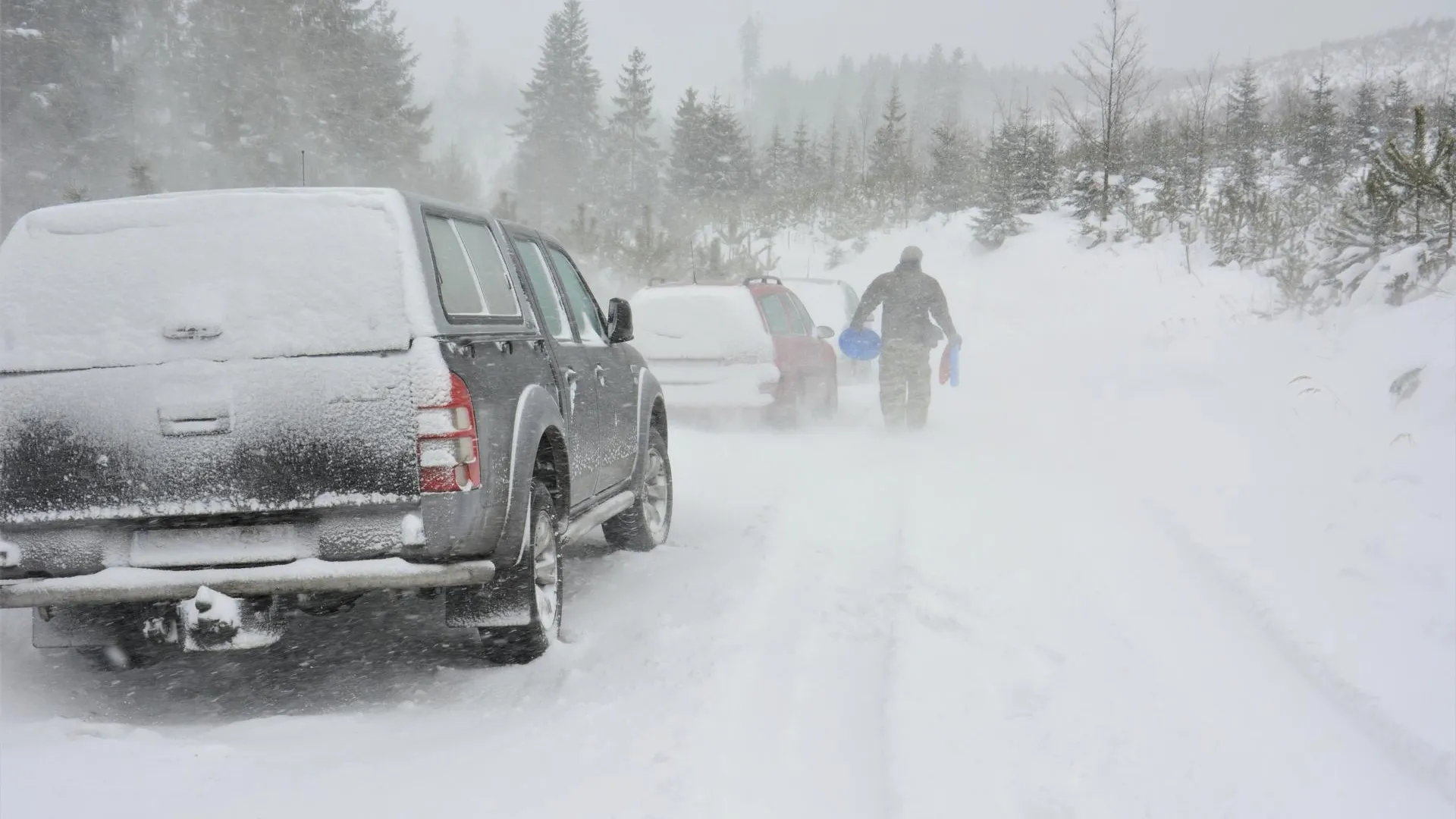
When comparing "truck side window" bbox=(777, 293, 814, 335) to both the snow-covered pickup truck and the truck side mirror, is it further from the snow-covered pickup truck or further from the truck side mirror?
the snow-covered pickup truck

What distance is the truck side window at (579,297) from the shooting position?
5.75 metres

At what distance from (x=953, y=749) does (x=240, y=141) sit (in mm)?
37094

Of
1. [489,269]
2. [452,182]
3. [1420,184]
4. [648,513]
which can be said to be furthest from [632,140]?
[489,269]

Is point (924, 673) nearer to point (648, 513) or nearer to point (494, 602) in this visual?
point (494, 602)

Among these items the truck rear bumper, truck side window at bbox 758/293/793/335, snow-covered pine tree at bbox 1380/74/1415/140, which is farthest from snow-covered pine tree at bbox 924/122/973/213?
the truck rear bumper

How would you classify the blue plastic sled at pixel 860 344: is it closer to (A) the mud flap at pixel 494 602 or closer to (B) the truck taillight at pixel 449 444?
(A) the mud flap at pixel 494 602

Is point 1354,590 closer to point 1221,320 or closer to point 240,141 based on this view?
point 1221,320

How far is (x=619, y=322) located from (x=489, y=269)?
143 centimetres

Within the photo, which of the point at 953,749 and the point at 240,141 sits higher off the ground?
the point at 240,141

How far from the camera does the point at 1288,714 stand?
3746 mm

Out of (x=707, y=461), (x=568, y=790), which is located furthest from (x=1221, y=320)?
(x=568, y=790)

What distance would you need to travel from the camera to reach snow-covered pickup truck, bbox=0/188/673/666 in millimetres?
3447

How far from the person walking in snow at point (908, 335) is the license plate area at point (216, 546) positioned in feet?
29.7

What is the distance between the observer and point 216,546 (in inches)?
137
